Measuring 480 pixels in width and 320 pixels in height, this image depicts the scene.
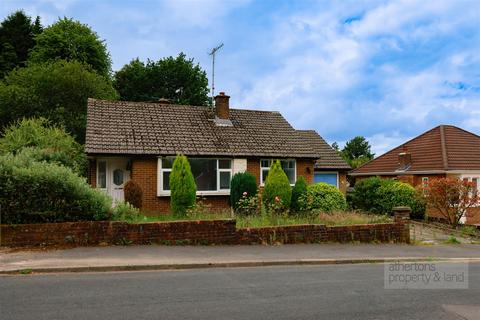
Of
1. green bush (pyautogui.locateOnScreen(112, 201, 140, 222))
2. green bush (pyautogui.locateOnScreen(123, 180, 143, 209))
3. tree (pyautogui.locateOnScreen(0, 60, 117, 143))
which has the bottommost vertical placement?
green bush (pyautogui.locateOnScreen(112, 201, 140, 222))

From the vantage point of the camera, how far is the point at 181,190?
15.0 m

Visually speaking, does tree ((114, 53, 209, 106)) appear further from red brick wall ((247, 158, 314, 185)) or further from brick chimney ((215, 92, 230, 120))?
red brick wall ((247, 158, 314, 185))

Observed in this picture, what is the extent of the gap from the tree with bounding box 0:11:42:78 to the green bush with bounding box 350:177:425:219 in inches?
1205

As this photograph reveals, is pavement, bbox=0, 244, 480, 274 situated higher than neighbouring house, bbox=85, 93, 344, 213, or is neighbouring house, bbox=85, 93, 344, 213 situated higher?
neighbouring house, bbox=85, 93, 344, 213

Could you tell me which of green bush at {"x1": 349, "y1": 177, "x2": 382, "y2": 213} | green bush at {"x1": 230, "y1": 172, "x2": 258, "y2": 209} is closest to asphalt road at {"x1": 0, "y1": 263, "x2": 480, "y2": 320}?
green bush at {"x1": 230, "y1": 172, "x2": 258, "y2": 209}

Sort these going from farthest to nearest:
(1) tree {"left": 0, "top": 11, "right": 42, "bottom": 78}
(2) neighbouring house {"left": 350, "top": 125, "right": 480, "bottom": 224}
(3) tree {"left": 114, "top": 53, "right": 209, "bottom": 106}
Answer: (3) tree {"left": 114, "top": 53, "right": 209, "bottom": 106} < (1) tree {"left": 0, "top": 11, "right": 42, "bottom": 78} < (2) neighbouring house {"left": 350, "top": 125, "right": 480, "bottom": 224}

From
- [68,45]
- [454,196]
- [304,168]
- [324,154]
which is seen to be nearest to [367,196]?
[324,154]

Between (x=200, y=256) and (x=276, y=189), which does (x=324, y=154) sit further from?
(x=200, y=256)

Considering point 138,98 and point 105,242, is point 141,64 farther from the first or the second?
point 105,242

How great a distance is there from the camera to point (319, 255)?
11062 mm

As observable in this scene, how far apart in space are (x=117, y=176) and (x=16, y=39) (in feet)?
92.3

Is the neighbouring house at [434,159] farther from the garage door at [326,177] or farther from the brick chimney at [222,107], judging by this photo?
the brick chimney at [222,107]

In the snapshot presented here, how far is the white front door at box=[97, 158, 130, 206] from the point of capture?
18.0 m

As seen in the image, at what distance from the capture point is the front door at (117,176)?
59.2 feet
